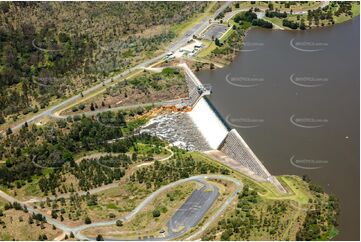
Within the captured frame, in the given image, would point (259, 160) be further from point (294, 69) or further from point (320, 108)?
point (294, 69)

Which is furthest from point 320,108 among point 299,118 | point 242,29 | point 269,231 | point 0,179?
point 0,179

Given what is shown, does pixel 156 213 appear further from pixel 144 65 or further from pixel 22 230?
pixel 144 65

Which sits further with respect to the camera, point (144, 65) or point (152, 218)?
point (144, 65)

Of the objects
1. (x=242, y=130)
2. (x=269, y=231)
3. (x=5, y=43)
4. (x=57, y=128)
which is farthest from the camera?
(x=5, y=43)

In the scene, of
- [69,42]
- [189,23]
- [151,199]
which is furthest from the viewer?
[189,23]

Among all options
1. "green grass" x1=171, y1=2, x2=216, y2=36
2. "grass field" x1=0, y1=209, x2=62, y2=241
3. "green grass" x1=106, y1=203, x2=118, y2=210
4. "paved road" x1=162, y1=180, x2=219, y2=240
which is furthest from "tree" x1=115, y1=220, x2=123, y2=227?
"green grass" x1=171, y1=2, x2=216, y2=36

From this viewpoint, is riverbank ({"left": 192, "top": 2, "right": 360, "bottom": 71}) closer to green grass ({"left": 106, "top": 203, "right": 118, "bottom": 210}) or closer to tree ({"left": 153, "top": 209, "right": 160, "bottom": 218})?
green grass ({"left": 106, "top": 203, "right": 118, "bottom": 210})

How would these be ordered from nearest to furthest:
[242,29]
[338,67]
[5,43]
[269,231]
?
[269,231]
[338,67]
[5,43]
[242,29]

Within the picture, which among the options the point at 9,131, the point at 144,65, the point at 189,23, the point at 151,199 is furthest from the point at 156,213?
the point at 189,23
